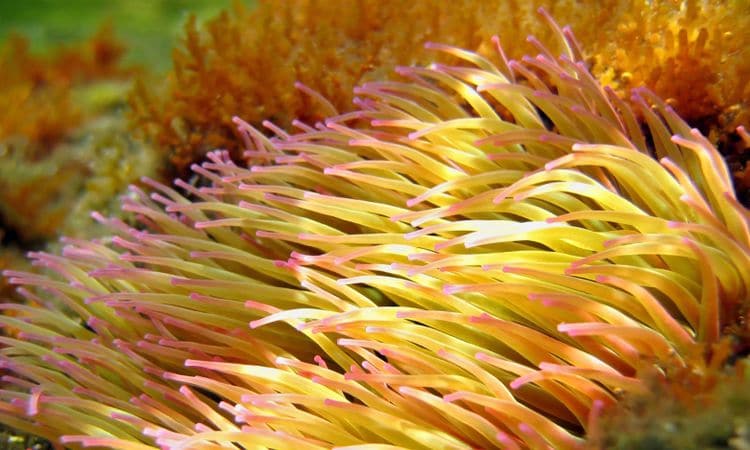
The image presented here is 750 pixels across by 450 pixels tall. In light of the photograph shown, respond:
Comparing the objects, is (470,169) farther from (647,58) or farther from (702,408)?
(702,408)

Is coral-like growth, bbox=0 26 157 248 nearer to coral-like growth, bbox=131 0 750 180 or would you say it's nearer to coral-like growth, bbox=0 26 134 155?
coral-like growth, bbox=0 26 134 155

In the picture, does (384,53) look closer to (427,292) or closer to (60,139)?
(427,292)

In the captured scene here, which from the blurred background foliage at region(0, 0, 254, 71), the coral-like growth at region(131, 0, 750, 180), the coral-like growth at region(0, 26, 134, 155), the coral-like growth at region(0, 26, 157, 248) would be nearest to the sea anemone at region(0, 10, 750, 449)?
the coral-like growth at region(131, 0, 750, 180)

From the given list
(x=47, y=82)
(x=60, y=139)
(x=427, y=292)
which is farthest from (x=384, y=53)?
(x=47, y=82)

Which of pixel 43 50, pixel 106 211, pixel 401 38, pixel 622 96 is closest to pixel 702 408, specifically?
pixel 622 96

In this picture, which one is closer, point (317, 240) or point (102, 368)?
point (317, 240)
